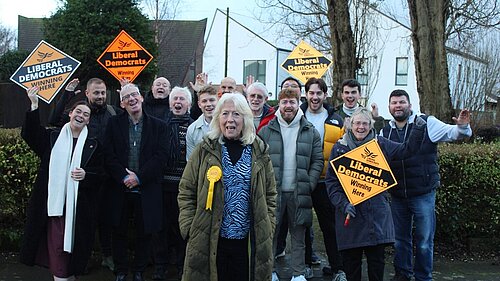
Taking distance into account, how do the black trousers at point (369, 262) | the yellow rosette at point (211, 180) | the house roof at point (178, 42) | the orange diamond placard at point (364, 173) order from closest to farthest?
the yellow rosette at point (211, 180), the orange diamond placard at point (364, 173), the black trousers at point (369, 262), the house roof at point (178, 42)

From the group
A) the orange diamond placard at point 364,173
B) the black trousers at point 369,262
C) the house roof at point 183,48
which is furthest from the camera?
the house roof at point 183,48

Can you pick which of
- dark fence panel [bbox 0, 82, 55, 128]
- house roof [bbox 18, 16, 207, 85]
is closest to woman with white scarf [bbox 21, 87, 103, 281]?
dark fence panel [bbox 0, 82, 55, 128]

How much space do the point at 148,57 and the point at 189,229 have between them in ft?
20.7

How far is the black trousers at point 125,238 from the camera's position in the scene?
586cm

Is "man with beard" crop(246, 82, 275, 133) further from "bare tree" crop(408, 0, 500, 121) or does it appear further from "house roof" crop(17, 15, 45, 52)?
"house roof" crop(17, 15, 45, 52)

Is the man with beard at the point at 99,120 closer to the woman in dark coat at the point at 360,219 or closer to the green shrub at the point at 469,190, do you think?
the woman in dark coat at the point at 360,219

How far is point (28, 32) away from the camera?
140ft

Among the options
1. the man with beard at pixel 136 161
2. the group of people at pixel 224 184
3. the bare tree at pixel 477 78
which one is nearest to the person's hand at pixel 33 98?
the group of people at pixel 224 184

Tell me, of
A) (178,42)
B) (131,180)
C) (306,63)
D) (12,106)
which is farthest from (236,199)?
(178,42)

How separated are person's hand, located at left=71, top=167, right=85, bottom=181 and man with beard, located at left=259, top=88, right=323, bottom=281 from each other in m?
1.81

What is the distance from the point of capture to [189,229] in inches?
175

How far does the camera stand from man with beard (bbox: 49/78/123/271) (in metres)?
5.88

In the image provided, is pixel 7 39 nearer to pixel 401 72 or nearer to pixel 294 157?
pixel 401 72

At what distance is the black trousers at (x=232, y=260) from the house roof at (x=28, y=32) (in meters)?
41.0
